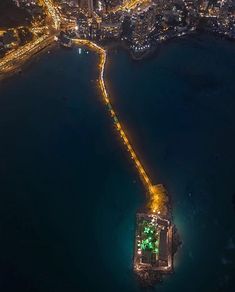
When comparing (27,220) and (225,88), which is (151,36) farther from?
(27,220)

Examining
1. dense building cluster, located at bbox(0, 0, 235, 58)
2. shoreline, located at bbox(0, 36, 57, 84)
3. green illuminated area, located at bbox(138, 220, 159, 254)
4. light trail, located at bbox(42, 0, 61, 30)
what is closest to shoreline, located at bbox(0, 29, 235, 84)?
shoreline, located at bbox(0, 36, 57, 84)

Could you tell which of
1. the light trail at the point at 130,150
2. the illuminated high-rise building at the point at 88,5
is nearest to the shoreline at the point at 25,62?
the light trail at the point at 130,150

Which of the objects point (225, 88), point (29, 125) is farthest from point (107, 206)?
point (225, 88)

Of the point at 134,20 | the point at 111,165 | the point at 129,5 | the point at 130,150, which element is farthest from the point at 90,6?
the point at 111,165

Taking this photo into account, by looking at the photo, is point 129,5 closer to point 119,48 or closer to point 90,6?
point 90,6

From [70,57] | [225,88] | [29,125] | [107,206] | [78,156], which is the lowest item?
[107,206]

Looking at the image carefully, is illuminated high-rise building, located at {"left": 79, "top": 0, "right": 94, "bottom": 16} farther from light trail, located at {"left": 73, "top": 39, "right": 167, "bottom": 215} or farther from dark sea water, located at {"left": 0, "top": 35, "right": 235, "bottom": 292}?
dark sea water, located at {"left": 0, "top": 35, "right": 235, "bottom": 292}

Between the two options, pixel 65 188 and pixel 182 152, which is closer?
pixel 65 188
